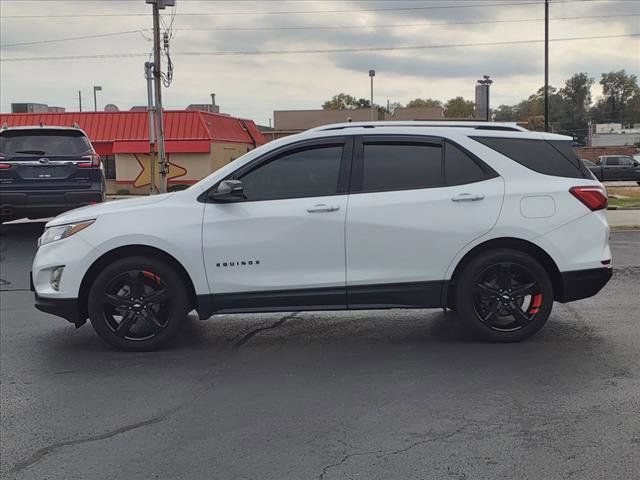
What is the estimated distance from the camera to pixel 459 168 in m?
5.48

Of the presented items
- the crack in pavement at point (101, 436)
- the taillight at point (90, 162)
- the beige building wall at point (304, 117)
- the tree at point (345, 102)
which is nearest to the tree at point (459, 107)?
the tree at point (345, 102)

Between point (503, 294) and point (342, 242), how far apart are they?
1.41 meters

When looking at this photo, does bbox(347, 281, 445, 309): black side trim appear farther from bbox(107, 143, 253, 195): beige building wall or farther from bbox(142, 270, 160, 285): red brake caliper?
bbox(107, 143, 253, 195): beige building wall

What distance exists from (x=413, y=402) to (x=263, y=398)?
1019 mm

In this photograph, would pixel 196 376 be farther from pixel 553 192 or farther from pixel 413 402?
pixel 553 192

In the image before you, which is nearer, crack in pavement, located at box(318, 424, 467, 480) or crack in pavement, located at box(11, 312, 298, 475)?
crack in pavement, located at box(318, 424, 467, 480)

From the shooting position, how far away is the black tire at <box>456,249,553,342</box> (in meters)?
5.35

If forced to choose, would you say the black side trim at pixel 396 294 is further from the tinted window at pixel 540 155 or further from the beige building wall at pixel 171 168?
the beige building wall at pixel 171 168

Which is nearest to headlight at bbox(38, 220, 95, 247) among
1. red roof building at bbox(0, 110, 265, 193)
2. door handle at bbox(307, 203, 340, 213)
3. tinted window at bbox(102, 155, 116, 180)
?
door handle at bbox(307, 203, 340, 213)

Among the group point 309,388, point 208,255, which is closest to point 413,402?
point 309,388

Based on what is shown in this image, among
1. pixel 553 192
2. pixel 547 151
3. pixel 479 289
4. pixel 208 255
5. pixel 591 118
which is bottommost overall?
pixel 479 289

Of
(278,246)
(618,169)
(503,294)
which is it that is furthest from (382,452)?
(618,169)

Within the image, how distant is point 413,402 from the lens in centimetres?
430

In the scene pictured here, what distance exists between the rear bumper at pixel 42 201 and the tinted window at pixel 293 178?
6666 millimetres
